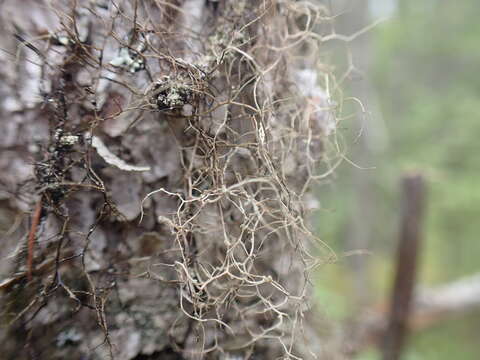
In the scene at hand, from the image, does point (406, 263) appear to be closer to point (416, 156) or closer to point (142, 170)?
point (142, 170)

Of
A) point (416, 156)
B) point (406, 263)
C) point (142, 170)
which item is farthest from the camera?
point (416, 156)

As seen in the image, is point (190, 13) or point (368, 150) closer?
point (190, 13)

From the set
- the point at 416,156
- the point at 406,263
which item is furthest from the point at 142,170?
the point at 416,156

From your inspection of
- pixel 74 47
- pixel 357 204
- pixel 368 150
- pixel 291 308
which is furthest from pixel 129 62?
pixel 357 204

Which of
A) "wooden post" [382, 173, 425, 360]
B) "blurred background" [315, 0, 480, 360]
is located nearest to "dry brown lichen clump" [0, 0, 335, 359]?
"wooden post" [382, 173, 425, 360]

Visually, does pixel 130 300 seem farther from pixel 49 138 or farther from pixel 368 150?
pixel 368 150
